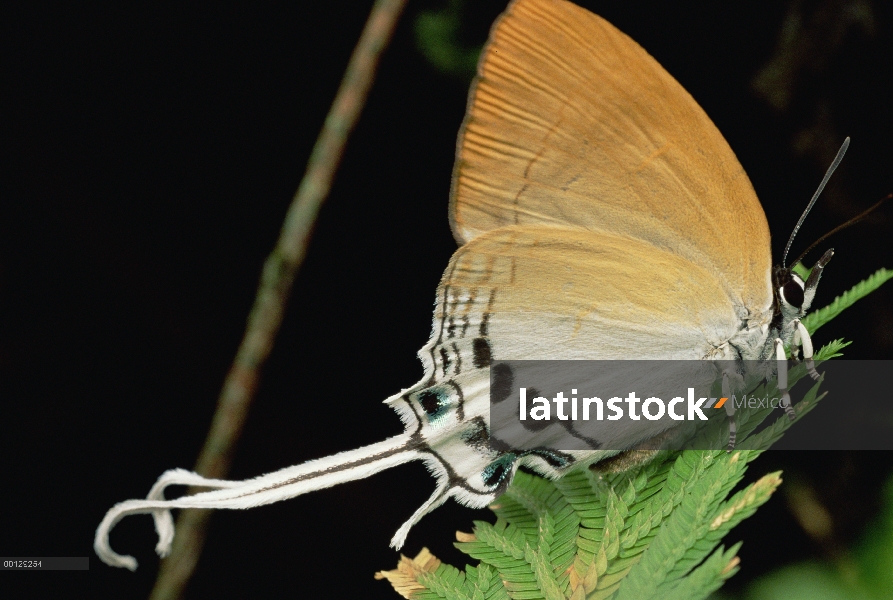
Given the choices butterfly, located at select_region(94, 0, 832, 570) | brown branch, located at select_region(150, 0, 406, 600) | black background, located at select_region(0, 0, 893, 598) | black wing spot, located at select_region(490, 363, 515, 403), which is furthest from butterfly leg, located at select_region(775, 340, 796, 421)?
brown branch, located at select_region(150, 0, 406, 600)

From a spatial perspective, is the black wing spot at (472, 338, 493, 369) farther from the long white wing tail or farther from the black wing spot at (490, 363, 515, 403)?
the long white wing tail

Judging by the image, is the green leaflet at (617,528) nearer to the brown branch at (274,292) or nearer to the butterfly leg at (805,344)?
the butterfly leg at (805,344)

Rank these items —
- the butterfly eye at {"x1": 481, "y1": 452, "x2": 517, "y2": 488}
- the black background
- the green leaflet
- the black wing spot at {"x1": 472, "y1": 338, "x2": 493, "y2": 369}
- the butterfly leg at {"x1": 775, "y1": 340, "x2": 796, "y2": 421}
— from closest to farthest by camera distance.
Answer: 1. the green leaflet
2. the butterfly leg at {"x1": 775, "y1": 340, "x2": 796, "y2": 421}
3. the butterfly eye at {"x1": 481, "y1": 452, "x2": 517, "y2": 488}
4. the black wing spot at {"x1": 472, "y1": 338, "x2": 493, "y2": 369}
5. the black background

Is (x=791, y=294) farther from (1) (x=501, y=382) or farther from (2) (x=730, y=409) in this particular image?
(1) (x=501, y=382)

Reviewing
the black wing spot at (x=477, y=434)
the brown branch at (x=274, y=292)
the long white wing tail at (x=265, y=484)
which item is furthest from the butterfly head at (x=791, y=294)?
the brown branch at (x=274, y=292)

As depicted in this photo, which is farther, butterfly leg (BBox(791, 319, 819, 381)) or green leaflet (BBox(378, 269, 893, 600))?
butterfly leg (BBox(791, 319, 819, 381))
